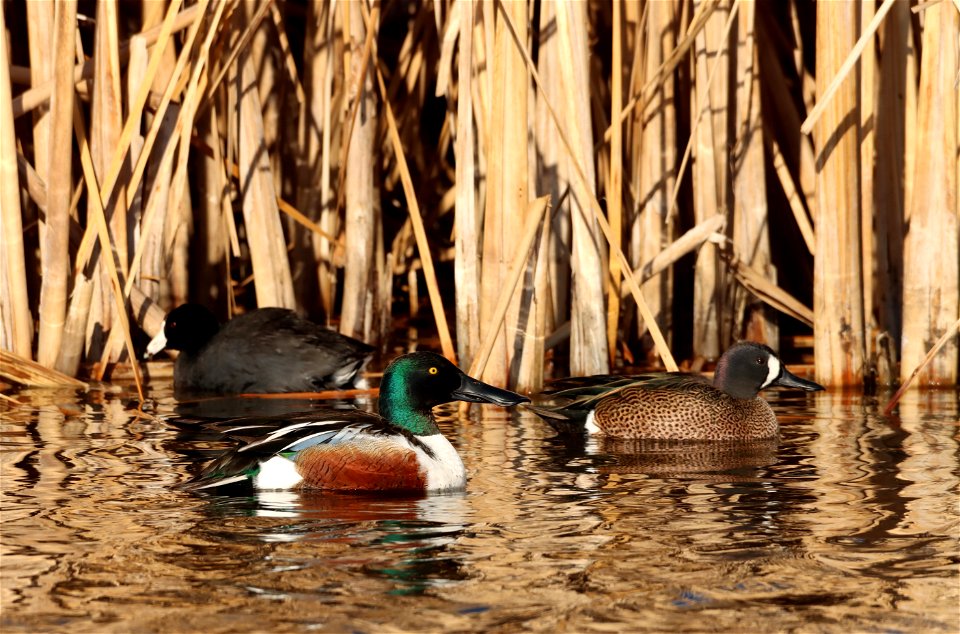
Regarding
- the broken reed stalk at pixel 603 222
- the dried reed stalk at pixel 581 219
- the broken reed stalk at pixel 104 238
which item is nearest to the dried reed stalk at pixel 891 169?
the dried reed stalk at pixel 581 219

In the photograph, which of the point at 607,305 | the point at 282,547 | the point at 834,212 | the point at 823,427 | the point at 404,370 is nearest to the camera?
the point at 282,547

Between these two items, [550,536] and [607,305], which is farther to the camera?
[607,305]

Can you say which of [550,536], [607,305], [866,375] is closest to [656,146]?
[607,305]

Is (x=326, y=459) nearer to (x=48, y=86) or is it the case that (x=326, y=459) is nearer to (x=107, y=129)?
(x=107, y=129)

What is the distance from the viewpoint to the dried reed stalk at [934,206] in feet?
24.2

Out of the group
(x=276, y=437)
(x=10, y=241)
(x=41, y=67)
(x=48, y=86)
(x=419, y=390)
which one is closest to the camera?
(x=276, y=437)

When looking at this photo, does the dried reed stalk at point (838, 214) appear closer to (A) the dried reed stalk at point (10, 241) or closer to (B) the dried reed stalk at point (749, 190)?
(B) the dried reed stalk at point (749, 190)

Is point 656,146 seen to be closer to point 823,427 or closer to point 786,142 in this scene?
point 786,142

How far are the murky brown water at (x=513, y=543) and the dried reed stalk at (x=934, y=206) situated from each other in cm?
109

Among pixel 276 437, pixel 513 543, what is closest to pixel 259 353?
pixel 276 437

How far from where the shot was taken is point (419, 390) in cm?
602

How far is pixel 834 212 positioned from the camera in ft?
25.1

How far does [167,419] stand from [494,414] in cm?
160

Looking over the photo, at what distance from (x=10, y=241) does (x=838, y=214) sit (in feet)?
13.5
